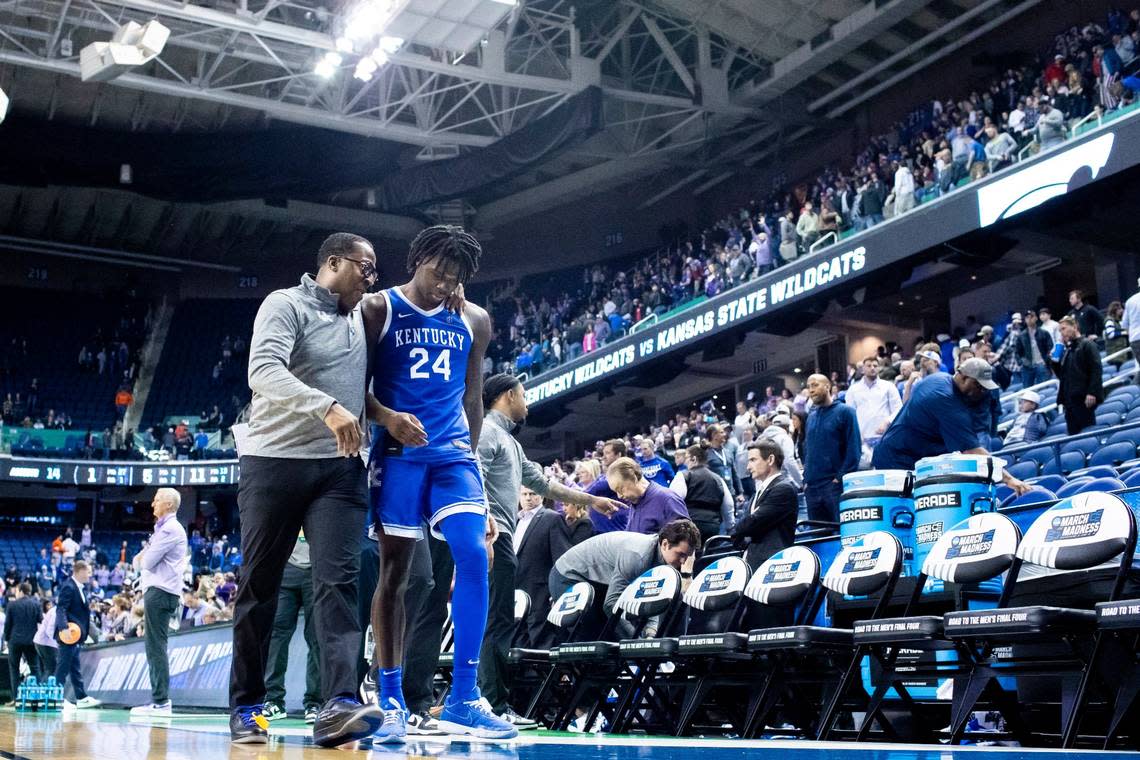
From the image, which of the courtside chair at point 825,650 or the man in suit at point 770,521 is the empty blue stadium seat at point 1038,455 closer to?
the man in suit at point 770,521

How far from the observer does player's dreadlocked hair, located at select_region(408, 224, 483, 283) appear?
4.12m

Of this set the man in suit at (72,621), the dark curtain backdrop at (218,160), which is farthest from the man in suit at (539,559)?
the dark curtain backdrop at (218,160)

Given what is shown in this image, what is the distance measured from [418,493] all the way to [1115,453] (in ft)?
21.1

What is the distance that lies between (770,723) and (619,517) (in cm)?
274

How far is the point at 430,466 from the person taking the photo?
13.3 ft

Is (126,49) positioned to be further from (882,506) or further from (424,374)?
(424,374)

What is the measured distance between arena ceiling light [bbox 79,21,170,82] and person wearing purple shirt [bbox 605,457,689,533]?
589 inches

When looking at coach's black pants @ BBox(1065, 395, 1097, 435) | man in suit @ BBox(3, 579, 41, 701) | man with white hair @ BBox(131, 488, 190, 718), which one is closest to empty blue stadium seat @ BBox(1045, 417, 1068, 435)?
coach's black pants @ BBox(1065, 395, 1097, 435)

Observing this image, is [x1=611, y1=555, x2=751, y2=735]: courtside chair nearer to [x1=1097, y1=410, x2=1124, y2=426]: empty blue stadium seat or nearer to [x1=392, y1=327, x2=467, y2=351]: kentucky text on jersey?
[x1=392, y1=327, x2=467, y2=351]: kentucky text on jersey

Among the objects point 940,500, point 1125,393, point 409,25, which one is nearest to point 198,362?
point 409,25

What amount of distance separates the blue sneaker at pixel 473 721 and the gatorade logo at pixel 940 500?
2.27 metres

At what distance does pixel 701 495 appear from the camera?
8.05 meters

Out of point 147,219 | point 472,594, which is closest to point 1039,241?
point 472,594

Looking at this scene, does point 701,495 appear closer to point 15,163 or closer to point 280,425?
point 280,425
